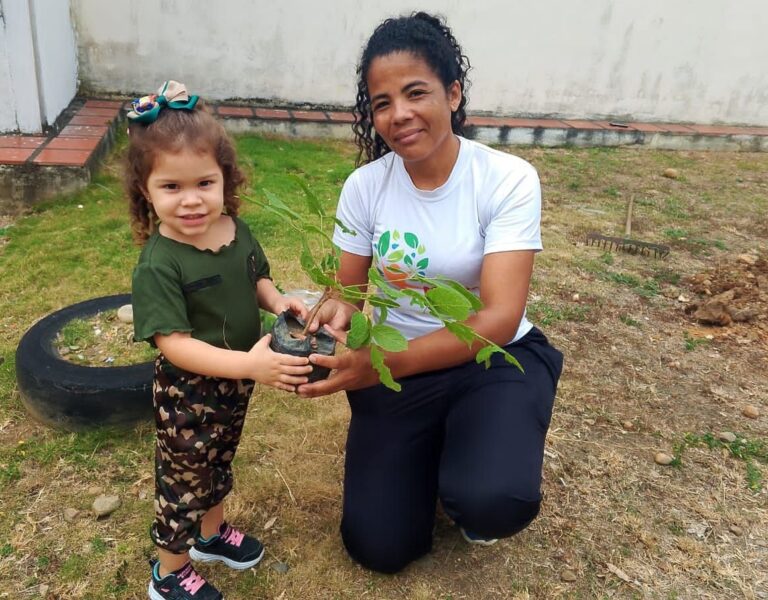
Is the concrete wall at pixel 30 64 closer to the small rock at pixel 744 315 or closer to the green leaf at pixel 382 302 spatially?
the green leaf at pixel 382 302

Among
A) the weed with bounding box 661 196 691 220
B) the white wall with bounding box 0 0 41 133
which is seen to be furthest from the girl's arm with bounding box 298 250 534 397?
the weed with bounding box 661 196 691 220

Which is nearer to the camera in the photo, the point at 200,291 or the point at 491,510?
the point at 200,291

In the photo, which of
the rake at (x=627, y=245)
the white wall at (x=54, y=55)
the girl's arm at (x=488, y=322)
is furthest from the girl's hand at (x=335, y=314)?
the white wall at (x=54, y=55)

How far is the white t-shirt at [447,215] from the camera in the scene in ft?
5.74

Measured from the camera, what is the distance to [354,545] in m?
1.87

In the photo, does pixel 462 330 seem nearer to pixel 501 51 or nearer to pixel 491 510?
pixel 491 510

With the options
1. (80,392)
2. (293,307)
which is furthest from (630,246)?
(80,392)

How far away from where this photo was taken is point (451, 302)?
4.19 ft

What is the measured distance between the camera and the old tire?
87.6 inches

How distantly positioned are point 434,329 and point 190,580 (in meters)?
0.94

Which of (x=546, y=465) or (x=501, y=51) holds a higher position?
(x=501, y=51)

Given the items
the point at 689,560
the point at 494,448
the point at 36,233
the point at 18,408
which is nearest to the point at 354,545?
the point at 494,448

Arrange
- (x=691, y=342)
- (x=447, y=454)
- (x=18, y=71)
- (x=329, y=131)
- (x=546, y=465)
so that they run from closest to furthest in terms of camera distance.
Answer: (x=447, y=454), (x=546, y=465), (x=691, y=342), (x=18, y=71), (x=329, y=131)

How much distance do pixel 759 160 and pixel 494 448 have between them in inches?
279
